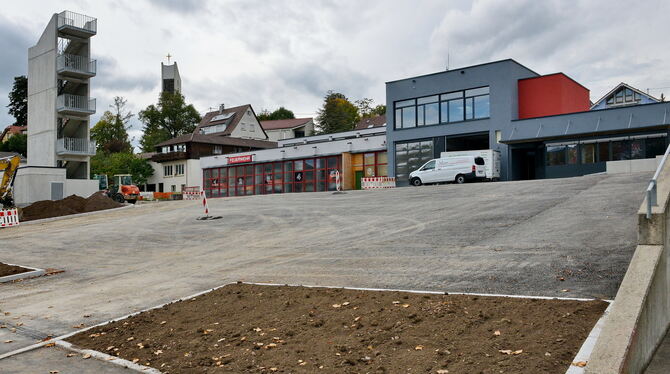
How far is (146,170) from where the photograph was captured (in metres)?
70.6

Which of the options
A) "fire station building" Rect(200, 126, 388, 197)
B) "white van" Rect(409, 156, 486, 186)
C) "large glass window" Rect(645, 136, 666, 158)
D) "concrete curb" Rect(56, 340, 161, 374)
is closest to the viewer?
"concrete curb" Rect(56, 340, 161, 374)

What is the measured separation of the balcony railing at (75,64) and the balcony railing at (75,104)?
2273 millimetres

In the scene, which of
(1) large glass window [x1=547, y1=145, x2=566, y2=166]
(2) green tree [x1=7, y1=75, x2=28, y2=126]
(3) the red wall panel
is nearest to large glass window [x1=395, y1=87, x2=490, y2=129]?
(3) the red wall panel

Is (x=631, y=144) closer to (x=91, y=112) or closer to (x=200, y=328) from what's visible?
(x=200, y=328)

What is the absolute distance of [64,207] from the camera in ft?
107

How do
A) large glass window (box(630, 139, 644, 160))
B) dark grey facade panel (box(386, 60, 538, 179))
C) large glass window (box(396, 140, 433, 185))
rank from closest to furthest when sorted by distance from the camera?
1. large glass window (box(630, 139, 644, 160))
2. dark grey facade panel (box(386, 60, 538, 179))
3. large glass window (box(396, 140, 433, 185))

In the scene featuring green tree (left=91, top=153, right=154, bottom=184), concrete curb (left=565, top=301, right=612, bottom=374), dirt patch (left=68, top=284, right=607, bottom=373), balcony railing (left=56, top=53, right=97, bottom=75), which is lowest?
dirt patch (left=68, top=284, right=607, bottom=373)

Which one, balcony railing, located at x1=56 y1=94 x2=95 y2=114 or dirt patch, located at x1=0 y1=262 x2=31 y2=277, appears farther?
balcony railing, located at x1=56 y1=94 x2=95 y2=114

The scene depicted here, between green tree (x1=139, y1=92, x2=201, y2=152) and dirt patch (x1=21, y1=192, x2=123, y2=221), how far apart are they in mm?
62622

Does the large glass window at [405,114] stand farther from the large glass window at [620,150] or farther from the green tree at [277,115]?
the green tree at [277,115]

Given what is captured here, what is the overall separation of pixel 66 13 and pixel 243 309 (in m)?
45.5

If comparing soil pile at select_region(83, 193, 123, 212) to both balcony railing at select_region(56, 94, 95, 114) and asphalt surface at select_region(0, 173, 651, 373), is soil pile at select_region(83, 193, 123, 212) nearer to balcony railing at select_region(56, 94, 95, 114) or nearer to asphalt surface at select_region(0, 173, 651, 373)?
asphalt surface at select_region(0, 173, 651, 373)

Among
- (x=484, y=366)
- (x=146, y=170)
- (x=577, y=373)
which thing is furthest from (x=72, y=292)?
(x=146, y=170)

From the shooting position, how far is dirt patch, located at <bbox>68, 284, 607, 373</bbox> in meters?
4.77
